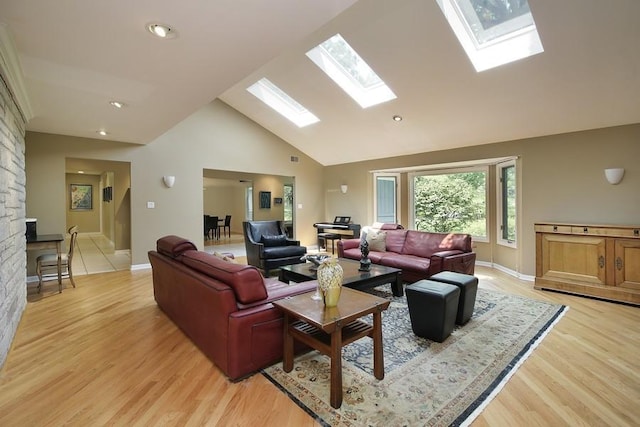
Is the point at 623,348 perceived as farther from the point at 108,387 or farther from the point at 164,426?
the point at 108,387

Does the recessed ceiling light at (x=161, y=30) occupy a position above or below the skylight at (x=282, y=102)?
below

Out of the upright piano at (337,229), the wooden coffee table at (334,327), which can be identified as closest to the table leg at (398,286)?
the wooden coffee table at (334,327)

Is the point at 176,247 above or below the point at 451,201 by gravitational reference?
below

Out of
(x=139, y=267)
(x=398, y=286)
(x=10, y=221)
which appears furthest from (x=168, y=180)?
(x=398, y=286)

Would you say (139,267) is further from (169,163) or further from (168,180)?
(169,163)

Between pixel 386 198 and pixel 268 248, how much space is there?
327 cm

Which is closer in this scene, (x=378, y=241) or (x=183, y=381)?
(x=183, y=381)

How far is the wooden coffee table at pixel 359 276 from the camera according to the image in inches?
134

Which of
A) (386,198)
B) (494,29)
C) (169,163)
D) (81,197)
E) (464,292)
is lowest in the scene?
(464,292)

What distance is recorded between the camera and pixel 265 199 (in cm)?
1013

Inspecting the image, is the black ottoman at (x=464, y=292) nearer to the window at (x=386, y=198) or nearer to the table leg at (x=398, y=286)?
the table leg at (x=398, y=286)

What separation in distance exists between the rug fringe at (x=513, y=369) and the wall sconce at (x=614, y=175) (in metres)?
1.87

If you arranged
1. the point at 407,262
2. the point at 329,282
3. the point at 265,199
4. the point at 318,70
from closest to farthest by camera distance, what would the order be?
the point at 329,282, the point at 407,262, the point at 318,70, the point at 265,199

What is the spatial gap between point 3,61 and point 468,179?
6460 millimetres
